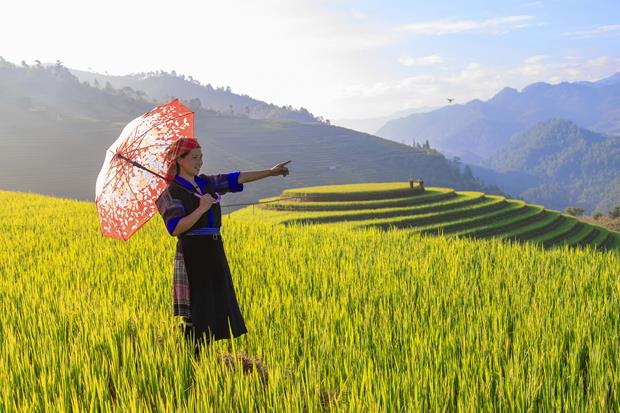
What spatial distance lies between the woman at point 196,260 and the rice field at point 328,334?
23 centimetres

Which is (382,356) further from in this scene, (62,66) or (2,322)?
(62,66)

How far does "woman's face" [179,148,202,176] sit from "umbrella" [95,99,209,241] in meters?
→ 0.14

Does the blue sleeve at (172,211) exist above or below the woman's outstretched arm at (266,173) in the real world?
below

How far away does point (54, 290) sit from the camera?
5.96 m

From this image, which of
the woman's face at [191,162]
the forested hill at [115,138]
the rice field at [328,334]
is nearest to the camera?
the rice field at [328,334]

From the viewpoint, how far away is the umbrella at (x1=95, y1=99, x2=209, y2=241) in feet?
11.8

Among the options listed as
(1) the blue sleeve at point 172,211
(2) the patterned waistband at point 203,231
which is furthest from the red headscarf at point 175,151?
(2) the patterned waistband at point 203,231

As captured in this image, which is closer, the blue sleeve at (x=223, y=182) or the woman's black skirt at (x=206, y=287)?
the woman's black skirt at (x=206, y=287)

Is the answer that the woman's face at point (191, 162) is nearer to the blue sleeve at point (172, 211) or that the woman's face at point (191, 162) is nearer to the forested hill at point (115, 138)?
the blue sleeve at point (172, 211)

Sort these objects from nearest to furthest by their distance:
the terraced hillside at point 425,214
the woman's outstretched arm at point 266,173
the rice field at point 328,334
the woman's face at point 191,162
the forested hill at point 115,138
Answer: the rice field at point 328,334 → the woman's face at point 191,162 → the woman's outstretched arm at point 266,173 → the terraced hillside at point 425,214 → the forested hill at point 115,138

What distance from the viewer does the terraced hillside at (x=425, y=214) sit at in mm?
29000

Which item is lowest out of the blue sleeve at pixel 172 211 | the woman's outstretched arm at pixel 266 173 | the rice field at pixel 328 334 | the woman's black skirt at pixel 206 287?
the rice field at pixel 328 334

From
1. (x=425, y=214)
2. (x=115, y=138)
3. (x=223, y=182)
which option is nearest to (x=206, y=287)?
(x=223, y=182)

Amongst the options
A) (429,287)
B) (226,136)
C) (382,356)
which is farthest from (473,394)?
(226,136)
